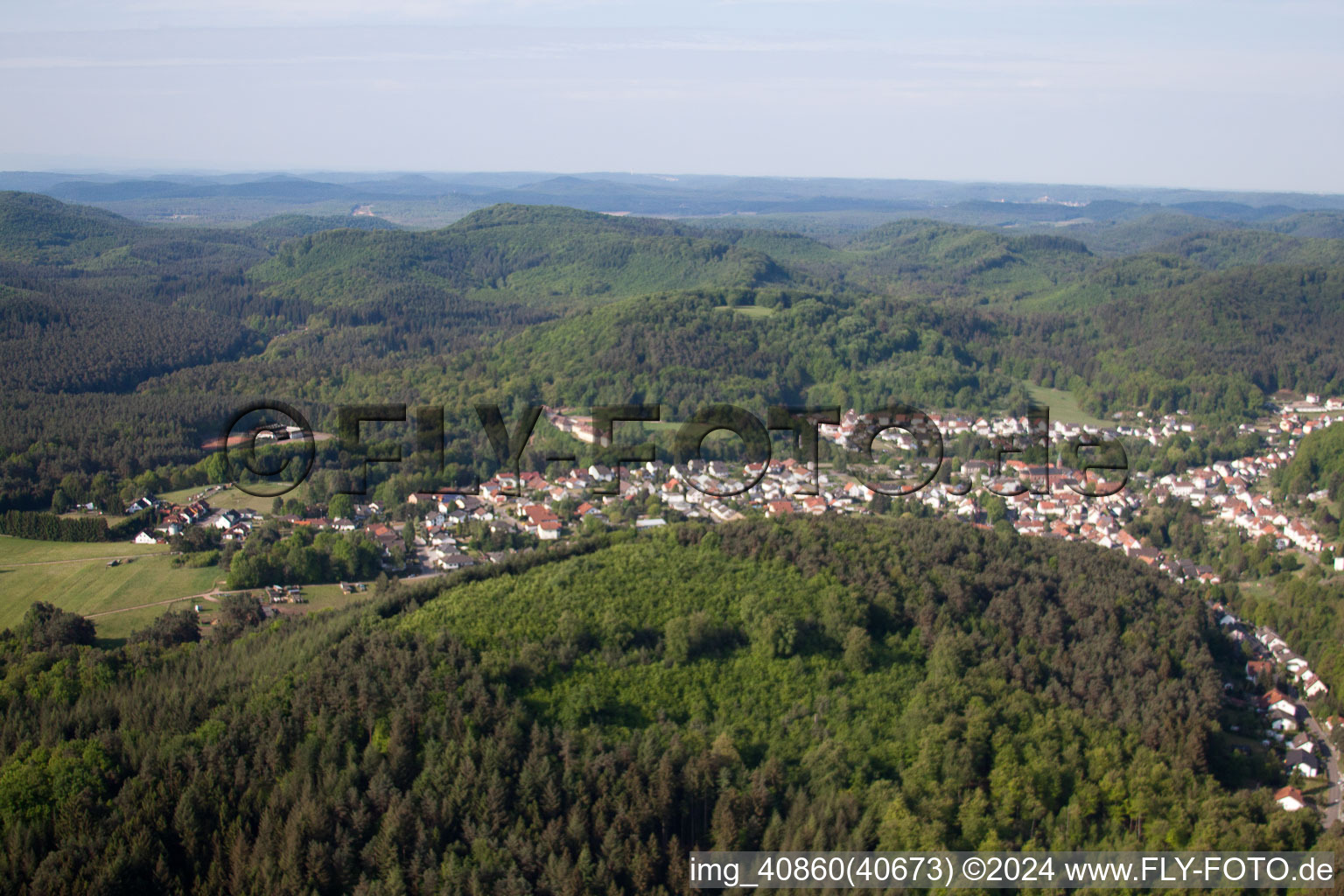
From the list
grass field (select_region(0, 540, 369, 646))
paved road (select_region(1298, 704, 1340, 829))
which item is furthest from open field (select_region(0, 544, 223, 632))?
paved road (select_region(1298, 704, 1340, 829))

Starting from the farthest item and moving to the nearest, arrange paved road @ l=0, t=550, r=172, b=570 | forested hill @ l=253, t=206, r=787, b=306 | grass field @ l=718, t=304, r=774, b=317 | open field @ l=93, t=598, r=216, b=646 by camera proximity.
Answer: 1. forested hill @ l=253, t=206, r=787, b=306
2. grass field @ l=718, t=304, r=774, b=317
3. paved road @ l=0, t=550, r=172, b=570
4. open field @ l=93, t=598, r=216, b=646

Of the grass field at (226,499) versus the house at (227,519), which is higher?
the house at (227,519)

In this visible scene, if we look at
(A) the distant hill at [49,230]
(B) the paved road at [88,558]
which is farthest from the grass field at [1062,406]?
(A) the distant hill at [49,230]

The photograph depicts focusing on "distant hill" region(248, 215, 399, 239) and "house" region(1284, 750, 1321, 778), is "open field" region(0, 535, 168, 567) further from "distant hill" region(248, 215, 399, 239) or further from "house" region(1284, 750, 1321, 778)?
"distant hill" region(248, 215, 399, 239)

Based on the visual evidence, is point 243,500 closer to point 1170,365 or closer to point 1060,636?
point 1060,636

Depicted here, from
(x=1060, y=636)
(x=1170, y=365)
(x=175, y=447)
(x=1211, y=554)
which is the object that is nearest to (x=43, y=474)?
(x=175, y=447)

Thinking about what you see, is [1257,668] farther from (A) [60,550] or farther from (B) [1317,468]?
(A) [60,550]

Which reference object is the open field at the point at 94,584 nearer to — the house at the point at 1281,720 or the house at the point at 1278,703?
the house at the point at 1281,720
